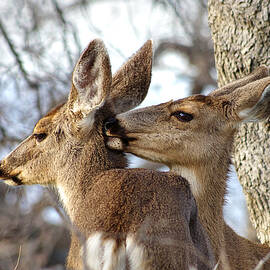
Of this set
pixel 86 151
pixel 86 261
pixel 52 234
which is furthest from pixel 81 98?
pixel 52 234

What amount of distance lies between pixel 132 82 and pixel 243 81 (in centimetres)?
116

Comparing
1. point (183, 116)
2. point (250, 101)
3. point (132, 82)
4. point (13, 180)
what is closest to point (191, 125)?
point (183, 116)

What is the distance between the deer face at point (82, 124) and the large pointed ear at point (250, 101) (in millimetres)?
823

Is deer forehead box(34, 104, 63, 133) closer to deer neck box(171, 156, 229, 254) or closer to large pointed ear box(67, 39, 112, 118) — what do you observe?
large pointed ear box(67, 39, 112, 118)

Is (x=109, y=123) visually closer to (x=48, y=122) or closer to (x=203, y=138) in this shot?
(x=48, y=122)

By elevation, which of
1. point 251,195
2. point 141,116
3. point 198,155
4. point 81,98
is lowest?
point 251,195

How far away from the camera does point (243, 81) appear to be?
7465mm

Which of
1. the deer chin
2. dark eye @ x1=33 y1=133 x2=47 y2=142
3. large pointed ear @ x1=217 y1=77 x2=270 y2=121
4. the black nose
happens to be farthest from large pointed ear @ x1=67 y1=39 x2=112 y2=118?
large pointed ear @ x1=217 y1=77 x2=270 y2=121

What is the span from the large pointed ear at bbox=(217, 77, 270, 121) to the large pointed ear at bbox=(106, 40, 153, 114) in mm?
749

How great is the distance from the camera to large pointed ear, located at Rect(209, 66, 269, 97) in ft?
24.1

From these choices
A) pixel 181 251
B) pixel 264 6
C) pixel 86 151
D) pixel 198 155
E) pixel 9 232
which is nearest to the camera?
pixel 181 251

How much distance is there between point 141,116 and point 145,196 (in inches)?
62.9

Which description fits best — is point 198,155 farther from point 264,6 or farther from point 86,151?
point 264,6

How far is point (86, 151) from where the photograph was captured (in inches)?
251
